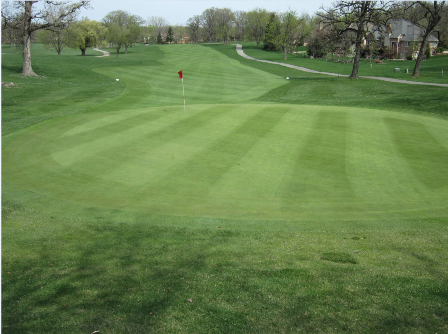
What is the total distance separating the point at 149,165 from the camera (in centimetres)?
1274

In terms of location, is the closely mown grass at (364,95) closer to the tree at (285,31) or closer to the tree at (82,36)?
the tree at (285,31)

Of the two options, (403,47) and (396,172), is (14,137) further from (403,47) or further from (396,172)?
(403,47)

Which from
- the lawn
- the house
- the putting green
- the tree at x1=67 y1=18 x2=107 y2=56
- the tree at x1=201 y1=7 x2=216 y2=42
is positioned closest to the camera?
the lawn

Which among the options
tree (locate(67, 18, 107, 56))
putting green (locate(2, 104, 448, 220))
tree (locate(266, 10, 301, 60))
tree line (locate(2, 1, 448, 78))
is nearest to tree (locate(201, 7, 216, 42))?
tree line (locate(2, 1, 448, 78))

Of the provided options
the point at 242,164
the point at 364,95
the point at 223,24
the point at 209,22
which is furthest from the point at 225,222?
the point at 209,22

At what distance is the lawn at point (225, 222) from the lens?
536 cm

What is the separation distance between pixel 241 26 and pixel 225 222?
167 m

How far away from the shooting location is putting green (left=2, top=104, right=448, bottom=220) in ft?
33.3

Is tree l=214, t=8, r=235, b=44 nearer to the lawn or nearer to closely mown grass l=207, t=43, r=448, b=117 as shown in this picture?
Answer: closely mown grass l=207, t=43, r=448, b=117

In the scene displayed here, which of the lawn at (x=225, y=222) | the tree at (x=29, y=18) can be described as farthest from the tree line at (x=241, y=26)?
the lawn at (x=225, y=222)

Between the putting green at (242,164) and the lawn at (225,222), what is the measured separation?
63 millimetres

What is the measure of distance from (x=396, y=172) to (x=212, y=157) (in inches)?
236

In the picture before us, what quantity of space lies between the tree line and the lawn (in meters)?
17.7

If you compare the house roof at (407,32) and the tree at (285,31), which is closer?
the tree at (285,31)
